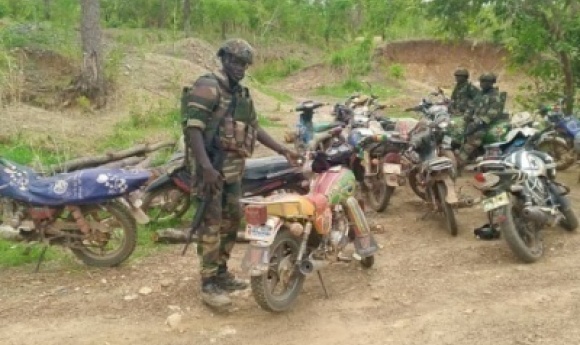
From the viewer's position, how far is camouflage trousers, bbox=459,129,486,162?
8758 mm

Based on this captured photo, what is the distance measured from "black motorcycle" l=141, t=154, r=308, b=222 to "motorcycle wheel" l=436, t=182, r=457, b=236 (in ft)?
4.52

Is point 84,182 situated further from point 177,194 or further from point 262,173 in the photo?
point 262,173

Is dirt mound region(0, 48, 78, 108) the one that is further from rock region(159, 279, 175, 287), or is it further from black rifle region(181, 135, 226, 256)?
black rifle region(181, 135, 226, 256)

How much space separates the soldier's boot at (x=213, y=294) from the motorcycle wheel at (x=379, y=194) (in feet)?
9.73

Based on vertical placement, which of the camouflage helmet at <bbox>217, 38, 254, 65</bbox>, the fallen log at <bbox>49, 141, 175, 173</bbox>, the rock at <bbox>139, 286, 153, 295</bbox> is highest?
the camouflage helmet at <bbox>217, 38, 254, 65</bbox>

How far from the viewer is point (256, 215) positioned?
443cm

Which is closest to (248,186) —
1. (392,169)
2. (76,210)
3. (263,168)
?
(263,168)

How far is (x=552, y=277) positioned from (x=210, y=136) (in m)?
2.89

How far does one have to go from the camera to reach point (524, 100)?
Answer: 10.9 meters

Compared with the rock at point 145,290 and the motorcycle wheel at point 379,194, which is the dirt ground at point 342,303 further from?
the motorcycle wheel at point 379,194

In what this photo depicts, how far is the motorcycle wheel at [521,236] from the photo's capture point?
5477 mm

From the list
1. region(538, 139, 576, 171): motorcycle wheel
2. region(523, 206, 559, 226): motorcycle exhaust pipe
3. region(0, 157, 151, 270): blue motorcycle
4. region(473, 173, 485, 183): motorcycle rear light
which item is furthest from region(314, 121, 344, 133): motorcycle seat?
region(0, 157, 151, 270): blue motorcycle

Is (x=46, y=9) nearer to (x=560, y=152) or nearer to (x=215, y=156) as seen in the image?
(x=560, y=152)

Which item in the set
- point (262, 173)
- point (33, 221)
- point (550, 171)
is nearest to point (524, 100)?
point (550, 171)
